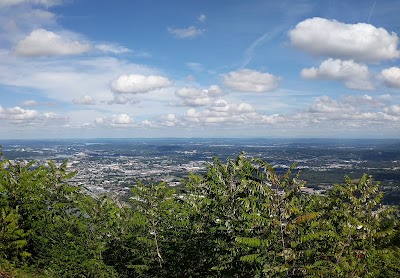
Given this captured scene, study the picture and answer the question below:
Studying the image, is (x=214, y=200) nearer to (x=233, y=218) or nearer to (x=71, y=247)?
(x=233, y=218)

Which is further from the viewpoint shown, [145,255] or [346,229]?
[145,255]

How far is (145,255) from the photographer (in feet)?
93.7

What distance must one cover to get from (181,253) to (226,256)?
7.57 meters

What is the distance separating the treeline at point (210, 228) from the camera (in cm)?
1683

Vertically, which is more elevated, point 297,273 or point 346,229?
point 346,229

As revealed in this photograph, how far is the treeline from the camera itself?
1683 cm

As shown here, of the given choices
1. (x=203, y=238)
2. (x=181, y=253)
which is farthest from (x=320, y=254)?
(x=181, y=253)

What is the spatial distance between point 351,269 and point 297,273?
2386mm

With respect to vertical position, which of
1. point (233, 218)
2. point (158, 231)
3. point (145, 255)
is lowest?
point (145, 255)

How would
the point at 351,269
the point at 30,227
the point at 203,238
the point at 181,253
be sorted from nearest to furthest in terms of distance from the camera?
1. the point at 351,269
2. the point at 203,238
3. the point at 181,253
4. the point at 30,227

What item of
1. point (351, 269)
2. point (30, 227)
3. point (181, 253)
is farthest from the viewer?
point (30, 227)

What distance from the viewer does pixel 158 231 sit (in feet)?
93.7

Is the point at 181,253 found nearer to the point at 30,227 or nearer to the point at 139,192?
the point at 139,192

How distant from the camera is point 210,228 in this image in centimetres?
2230
